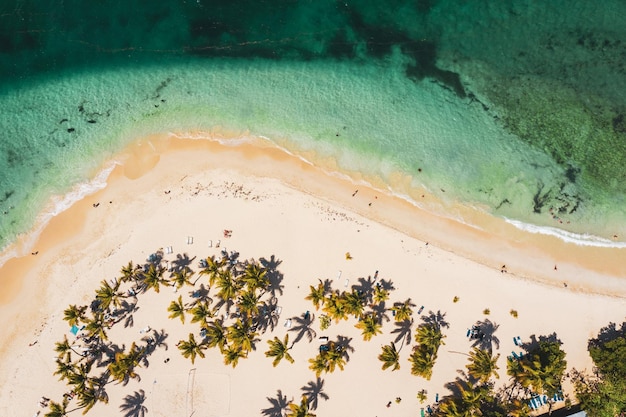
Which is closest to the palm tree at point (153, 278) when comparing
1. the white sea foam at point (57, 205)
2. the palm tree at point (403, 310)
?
the white sea foam at point (57, 205)

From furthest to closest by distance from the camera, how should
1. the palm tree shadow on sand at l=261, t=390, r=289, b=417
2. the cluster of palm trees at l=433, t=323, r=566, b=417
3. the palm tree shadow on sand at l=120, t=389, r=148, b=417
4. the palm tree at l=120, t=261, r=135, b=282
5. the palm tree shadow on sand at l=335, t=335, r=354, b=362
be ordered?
the palm tree shadow on sand at l=335, t=335, r=354, b=362
the palm tree shadow on sand at l=120, t=389, r=148, b=417
the palm tree shadow on sand at l=261, t=390, r=289, b=417
the palm tree at l=120, t=261, r=135, b=282
the cluster of palm trees at l=433, t=323, r=566, b=417

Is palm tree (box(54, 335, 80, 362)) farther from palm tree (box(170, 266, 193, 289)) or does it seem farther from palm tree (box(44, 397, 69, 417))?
palm tree (box(170, 266, 193, 289))

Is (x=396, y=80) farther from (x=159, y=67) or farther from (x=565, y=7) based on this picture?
(x=159, y=67)

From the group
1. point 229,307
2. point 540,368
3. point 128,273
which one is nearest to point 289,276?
point 229,307

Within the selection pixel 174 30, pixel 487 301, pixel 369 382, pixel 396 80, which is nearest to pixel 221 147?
pixel 174 30

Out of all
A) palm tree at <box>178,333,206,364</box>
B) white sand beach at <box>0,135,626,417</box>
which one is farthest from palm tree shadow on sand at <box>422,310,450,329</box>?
palm tree at <box>178,333,206,364</box>
